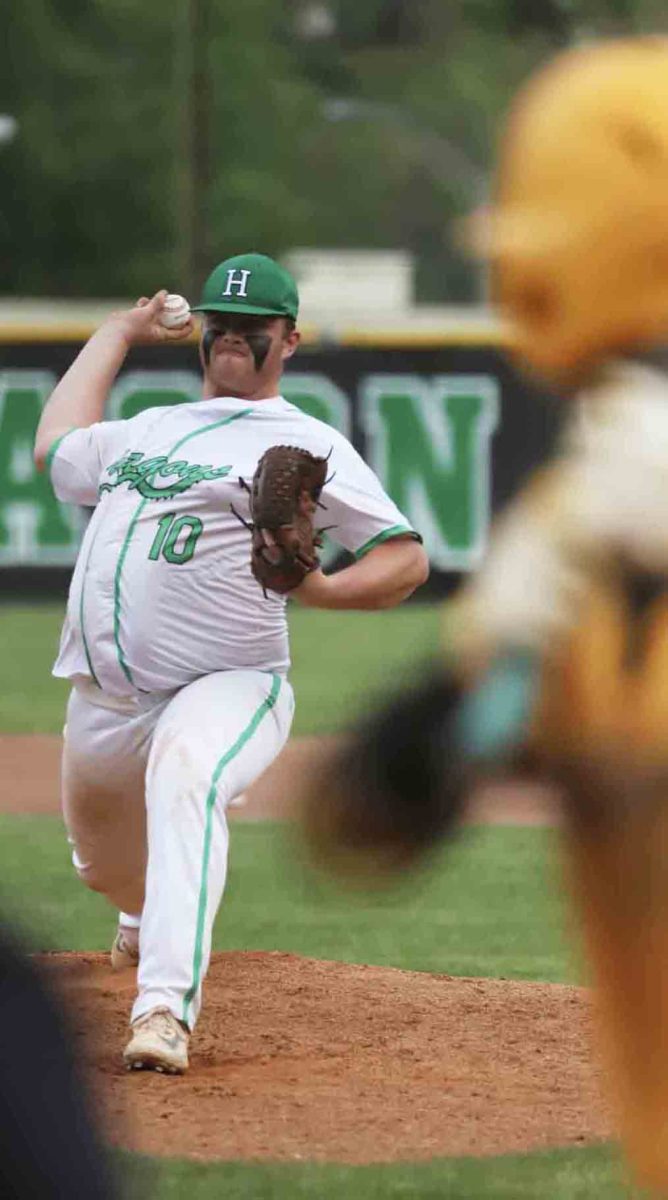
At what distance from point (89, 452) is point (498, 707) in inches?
142

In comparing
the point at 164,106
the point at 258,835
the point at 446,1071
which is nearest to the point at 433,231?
the point at 164,106

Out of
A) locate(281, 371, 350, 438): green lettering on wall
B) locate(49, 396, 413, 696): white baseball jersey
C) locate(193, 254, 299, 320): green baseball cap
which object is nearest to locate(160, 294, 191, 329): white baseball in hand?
locate(193, 254, 299, 320): green baseball cap

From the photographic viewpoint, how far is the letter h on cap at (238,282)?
224 inches

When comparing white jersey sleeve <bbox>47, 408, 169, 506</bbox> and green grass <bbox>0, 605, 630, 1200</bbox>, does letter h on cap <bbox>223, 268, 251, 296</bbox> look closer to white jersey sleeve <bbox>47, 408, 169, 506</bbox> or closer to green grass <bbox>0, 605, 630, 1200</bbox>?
white jersey sleeve <bbox>47, 408, 169, 506</bbox>

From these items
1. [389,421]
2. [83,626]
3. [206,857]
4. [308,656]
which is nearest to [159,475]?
[83,626]

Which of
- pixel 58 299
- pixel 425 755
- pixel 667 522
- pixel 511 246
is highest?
pixel 511 246

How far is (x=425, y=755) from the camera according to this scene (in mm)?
2336

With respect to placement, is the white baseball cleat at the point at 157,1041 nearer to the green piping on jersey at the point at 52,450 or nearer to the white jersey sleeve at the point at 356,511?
the white jersey sleeve at the point at 356,511

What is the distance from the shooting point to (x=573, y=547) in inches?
92.0

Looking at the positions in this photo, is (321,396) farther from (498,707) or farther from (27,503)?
(498,707)

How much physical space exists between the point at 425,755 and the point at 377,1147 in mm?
2646

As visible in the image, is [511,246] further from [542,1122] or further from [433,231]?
[433,231]

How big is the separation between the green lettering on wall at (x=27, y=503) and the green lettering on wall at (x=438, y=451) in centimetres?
229

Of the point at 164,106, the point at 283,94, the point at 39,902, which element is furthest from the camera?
the point at 283,94
